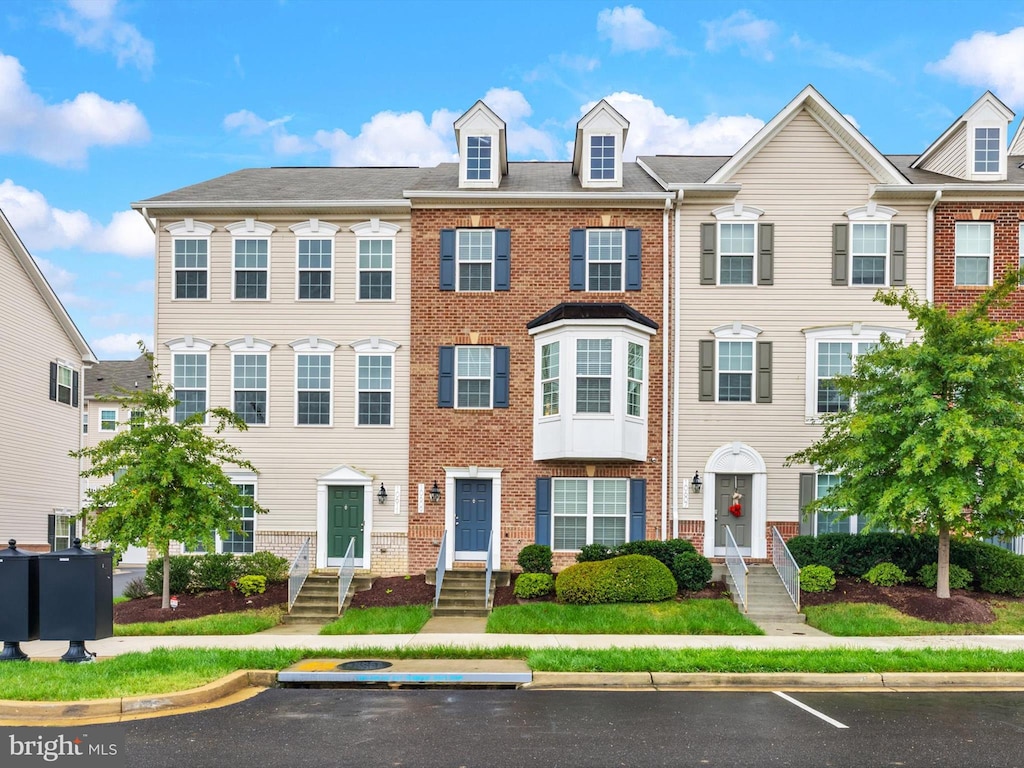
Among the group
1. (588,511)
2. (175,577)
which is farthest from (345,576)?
(588,511)

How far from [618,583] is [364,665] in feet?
23.7

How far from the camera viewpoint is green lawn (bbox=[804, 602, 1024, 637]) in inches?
635

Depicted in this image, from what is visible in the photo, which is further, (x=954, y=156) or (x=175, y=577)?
(x=954, y=156)

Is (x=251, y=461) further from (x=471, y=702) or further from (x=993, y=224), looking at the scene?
(x=993, y=224)

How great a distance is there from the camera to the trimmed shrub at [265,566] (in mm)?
20297

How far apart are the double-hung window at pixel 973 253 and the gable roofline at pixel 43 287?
2669 cm

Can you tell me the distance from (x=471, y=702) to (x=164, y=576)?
10128 mm

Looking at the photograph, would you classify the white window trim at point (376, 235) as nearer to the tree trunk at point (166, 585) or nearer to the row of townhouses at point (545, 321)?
the row of townhouses at point (545, 321)

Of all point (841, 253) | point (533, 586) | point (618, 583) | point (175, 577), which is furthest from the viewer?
point (841, 253)

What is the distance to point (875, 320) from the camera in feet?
72.1

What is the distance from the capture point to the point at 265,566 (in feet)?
67.4

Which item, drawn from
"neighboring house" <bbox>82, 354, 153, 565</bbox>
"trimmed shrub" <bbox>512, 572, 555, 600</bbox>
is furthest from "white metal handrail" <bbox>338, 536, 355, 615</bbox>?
"neighboring house" <bbox>82, 354, 153, 565</bbox>

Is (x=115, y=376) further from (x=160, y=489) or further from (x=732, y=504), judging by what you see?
(x=732, y=504)

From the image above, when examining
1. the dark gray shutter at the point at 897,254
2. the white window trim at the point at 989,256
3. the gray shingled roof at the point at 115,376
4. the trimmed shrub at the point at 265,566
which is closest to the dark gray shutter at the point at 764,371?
the dark gray shutter at the point at 897,254
